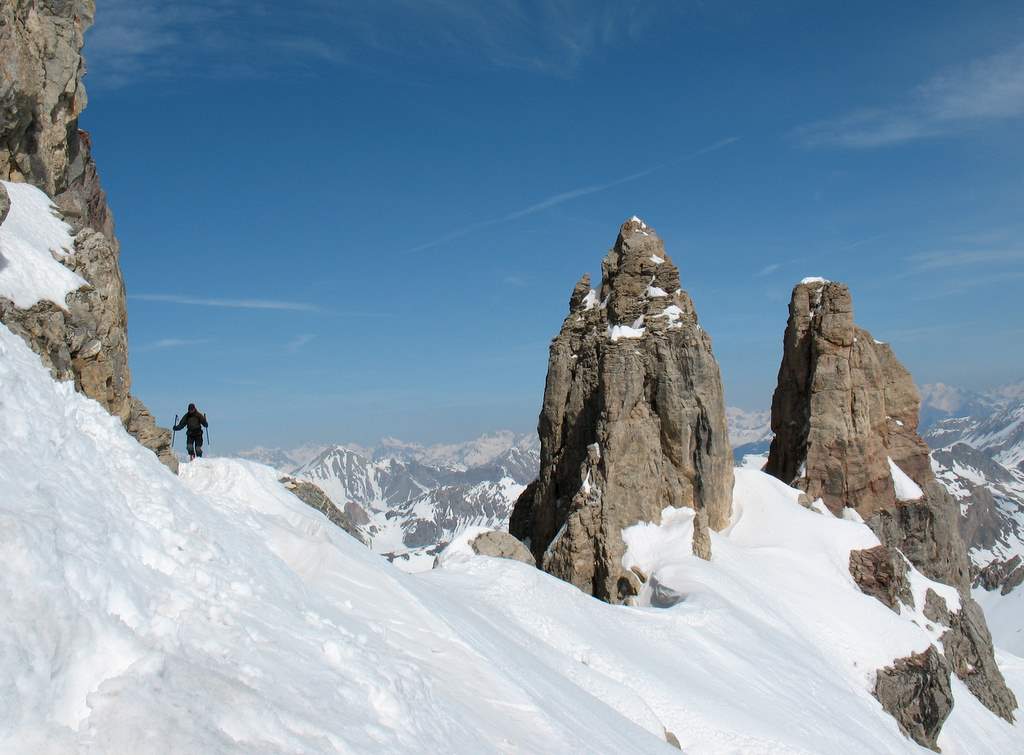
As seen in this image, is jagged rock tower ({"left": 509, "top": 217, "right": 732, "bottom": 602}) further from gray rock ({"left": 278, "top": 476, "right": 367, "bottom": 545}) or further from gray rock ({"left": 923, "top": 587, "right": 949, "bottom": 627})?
gray rock ({"left": 923, "top": 587, "right": 949, "bottom": 627})

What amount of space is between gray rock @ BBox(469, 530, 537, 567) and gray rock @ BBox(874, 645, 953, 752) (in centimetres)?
2116

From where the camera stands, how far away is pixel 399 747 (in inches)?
376

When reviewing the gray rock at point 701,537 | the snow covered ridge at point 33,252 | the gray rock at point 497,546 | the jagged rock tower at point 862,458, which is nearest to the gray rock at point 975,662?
the jagged rock tower at point 862,458

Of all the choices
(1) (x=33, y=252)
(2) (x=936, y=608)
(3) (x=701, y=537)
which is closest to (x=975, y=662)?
(2) (x=936, y=608)

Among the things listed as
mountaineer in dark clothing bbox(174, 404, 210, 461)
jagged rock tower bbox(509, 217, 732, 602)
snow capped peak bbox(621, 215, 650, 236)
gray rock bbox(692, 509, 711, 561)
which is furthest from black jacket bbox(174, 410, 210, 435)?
snow capped peak bbox(621, 215, 650, 236)

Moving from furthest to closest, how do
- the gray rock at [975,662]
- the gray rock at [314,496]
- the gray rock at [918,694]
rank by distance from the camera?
the gray rock at [975,662] < the gray rock at [918,694] < the gray rock at [314,496]

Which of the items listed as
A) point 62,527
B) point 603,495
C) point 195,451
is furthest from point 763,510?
point 62,527

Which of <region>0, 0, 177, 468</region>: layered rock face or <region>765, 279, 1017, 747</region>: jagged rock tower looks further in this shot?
<region>765, 279, 1017, 747</region>: jagged rock tower

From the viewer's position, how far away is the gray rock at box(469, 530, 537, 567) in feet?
114

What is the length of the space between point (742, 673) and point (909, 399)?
4503cm

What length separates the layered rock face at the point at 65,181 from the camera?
749 inches

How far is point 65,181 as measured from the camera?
1064 inches

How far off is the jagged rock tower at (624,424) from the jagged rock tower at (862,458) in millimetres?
12943

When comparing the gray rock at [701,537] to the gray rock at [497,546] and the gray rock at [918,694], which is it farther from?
the gray rock at [497,546]
